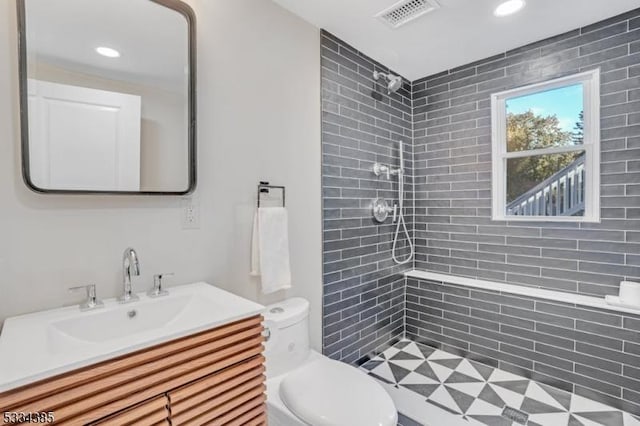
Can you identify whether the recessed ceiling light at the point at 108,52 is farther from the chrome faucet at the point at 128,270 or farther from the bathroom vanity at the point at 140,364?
the bathroom vanity at the point at 140,364

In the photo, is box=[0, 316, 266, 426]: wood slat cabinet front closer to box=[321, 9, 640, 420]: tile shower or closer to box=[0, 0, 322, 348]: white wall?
box=[0, 0, 322, 348]: white wall

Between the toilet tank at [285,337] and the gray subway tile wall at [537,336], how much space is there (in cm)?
149

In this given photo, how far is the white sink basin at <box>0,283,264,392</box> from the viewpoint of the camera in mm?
785

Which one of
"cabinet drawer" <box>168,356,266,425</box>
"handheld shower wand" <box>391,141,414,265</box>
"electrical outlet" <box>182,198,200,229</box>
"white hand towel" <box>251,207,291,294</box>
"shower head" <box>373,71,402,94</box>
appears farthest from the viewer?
"handheld shower wand" <box>391,141,414,265</box>

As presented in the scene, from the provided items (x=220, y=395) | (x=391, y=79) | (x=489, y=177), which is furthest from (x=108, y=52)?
(x=489, y=177)

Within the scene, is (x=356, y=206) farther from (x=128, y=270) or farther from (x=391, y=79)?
(x=128, y=270)

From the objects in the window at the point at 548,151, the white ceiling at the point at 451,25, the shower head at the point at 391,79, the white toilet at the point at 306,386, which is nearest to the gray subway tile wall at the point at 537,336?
the window at the point at 548,151

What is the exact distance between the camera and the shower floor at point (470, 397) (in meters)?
1.85

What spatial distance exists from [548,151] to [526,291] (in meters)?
1.08

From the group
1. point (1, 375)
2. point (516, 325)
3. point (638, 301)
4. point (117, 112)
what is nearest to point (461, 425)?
point (516, 325)

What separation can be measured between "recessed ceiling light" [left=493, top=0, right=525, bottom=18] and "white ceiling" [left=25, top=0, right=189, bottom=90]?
6.11ft

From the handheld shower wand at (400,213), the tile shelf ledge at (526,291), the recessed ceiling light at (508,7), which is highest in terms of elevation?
the recessed ceiling light at (508,7)

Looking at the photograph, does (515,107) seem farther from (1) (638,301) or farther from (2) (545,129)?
(1) (638,301)

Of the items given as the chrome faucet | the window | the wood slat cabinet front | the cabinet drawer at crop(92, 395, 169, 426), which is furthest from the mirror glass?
the window
